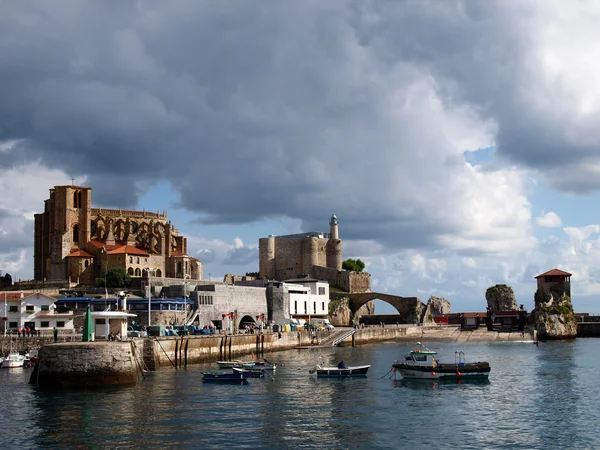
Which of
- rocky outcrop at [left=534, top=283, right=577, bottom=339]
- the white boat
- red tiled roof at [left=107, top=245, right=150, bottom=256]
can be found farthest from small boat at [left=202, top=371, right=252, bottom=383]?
rocky outcrop at [left=534, top=283, right=577, bottom=339]

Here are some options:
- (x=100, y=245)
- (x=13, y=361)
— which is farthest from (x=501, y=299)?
(x=13, y=361)

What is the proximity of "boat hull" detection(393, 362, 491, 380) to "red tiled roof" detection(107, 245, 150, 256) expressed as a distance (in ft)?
225

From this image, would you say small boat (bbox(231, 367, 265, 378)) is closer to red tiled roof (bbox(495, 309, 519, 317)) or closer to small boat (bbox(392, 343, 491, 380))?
small boat (bbox(392, 343, 491, 380))

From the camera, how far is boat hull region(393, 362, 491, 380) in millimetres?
60281

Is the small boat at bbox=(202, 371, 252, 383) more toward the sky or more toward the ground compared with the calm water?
more toward the sky

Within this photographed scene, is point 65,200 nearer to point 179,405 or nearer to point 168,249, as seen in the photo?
→ point 168,249

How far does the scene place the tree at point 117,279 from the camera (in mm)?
109250

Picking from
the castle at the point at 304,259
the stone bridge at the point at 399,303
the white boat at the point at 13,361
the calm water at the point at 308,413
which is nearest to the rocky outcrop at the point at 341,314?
the stone bridge at the point at 399,303

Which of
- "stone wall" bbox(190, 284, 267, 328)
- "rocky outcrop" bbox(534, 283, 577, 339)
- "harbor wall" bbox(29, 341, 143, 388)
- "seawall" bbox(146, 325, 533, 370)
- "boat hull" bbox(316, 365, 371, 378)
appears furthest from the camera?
"rocky outcrop" bbox(534, 283, 577, 339)

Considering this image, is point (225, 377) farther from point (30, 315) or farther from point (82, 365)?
point (30, 315)

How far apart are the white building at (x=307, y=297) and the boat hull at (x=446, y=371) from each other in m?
53.9

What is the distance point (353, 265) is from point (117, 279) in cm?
6858

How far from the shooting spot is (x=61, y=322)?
263 feet

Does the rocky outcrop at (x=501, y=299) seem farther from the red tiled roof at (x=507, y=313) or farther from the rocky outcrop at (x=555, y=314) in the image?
the rocky outcrop at (x=555, y=314)
